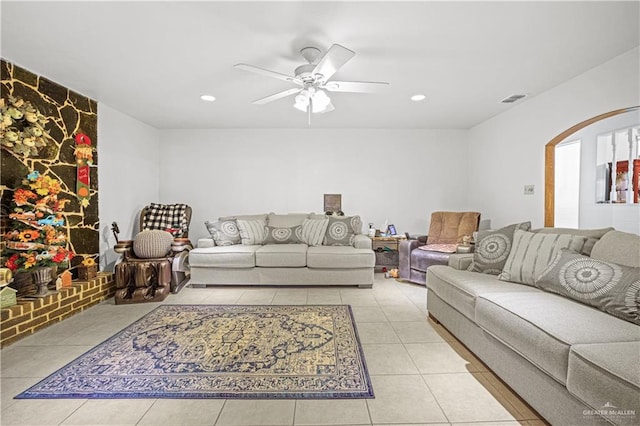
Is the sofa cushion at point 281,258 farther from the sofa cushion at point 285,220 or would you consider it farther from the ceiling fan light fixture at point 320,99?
the ceiling fan light fixture at point 320,99

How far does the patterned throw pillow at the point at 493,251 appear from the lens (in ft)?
8.48

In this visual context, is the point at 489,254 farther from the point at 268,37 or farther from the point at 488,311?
the point at 268,37

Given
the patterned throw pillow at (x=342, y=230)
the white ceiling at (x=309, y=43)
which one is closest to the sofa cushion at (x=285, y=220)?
the patterned throw pillow at (x=342, y=230)

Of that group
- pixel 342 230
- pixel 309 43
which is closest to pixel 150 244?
pixel 342 230

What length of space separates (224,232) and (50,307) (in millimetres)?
2090

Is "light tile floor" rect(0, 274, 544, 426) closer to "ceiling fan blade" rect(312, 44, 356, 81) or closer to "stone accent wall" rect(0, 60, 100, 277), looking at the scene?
"stone accent wall" rect(0, 60, 100, 277)

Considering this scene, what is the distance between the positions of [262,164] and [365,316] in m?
3.37

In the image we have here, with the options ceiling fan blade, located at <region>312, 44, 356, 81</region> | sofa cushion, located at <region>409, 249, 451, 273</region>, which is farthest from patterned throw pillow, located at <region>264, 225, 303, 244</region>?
ceiling fan blade, located at <region>312, 44, 356, 81</region>

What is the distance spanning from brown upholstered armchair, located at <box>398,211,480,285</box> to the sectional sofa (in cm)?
138

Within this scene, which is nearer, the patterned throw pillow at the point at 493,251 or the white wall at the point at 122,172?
the patterned throw pillow at the point at 493,251

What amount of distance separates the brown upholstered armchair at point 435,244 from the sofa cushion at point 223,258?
2.19m

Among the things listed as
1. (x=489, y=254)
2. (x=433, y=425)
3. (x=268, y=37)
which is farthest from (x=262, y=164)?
(x=433, y=425)

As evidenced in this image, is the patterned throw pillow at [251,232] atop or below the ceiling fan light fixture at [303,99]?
below

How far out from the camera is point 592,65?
2.80 m
